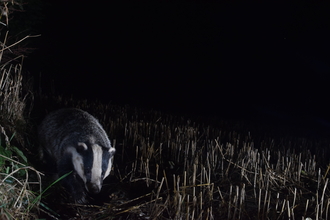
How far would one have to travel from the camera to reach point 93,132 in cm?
412

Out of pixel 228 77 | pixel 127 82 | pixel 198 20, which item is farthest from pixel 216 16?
pixel 127 82

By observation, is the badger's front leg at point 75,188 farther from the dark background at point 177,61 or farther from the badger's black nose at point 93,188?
the dark background at point 177,61

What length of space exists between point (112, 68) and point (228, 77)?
4.80m

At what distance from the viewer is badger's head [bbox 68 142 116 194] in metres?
3.38

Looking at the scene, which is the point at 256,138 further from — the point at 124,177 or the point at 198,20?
the point at 198,20

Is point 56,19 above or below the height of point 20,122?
above

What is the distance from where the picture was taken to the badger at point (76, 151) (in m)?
3.42

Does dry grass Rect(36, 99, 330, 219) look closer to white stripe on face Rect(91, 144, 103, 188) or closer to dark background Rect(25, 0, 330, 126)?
white stripe on face Rect(91, 144, 103, 188)

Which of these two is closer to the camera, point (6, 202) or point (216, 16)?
point (6, 202)

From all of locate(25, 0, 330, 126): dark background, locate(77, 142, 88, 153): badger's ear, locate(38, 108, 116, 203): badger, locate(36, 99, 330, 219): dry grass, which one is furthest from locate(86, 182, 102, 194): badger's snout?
locate(25, 0, 330, 126): dark background

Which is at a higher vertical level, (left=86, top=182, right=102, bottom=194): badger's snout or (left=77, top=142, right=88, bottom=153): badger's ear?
(left=77, top=142, right=88, bottom=153): badger's ear

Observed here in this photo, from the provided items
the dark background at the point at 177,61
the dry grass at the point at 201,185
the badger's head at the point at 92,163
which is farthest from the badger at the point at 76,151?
the dark background at the point at 177,61

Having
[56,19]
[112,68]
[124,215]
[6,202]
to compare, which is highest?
[56,19]

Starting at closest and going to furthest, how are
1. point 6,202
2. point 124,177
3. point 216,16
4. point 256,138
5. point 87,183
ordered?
point 6,202, point 87,183, point 124,177, point 256,138, point 216,16
